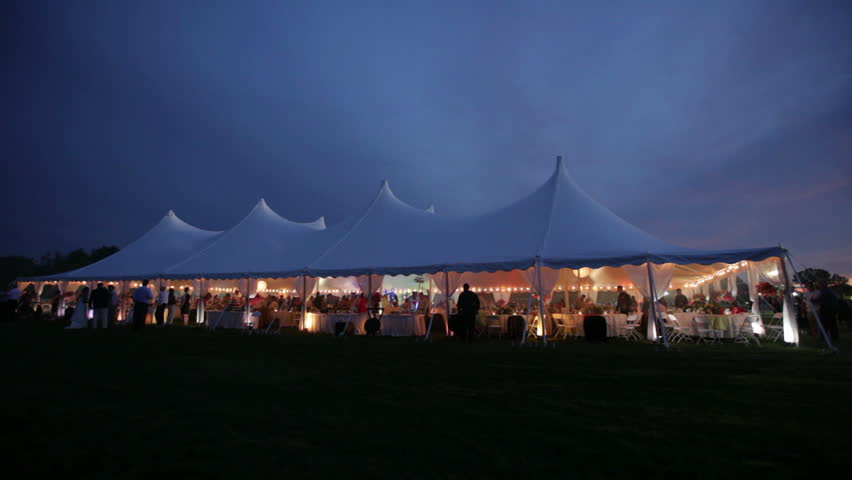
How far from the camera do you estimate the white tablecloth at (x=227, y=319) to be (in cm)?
1517

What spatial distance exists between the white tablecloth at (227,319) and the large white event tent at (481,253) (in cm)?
137

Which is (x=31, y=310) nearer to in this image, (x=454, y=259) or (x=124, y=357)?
(x=124, y=357)

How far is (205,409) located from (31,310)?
21634 millimetres

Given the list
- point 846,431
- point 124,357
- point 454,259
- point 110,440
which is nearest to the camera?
point 110,440

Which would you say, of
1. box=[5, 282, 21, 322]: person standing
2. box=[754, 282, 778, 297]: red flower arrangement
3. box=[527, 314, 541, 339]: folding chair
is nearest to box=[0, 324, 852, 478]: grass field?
box=[527, 314, 541, 339]: folding chair

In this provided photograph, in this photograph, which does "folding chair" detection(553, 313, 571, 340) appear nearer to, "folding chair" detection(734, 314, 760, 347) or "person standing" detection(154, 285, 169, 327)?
"folding chair" detection(734, 314, 760, 347)

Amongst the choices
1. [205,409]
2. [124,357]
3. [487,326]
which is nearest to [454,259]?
[487,326]

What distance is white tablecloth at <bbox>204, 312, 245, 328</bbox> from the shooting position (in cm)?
1517

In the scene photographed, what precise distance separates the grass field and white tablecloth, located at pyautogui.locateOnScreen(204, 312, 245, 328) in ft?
27.7

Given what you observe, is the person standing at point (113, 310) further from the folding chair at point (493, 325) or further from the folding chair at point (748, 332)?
the folding chair at point (748, 332)

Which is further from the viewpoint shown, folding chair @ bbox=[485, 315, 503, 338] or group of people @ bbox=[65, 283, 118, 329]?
group of people @ bbox=[65, 283, 118, 329]

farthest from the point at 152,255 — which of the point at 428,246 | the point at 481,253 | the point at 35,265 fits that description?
the point at 35,265

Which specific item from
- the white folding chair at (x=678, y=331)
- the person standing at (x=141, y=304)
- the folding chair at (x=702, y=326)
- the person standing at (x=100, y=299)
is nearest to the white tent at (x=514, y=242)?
the folding chair at (x=702, y=326)

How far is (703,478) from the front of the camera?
2.28m
